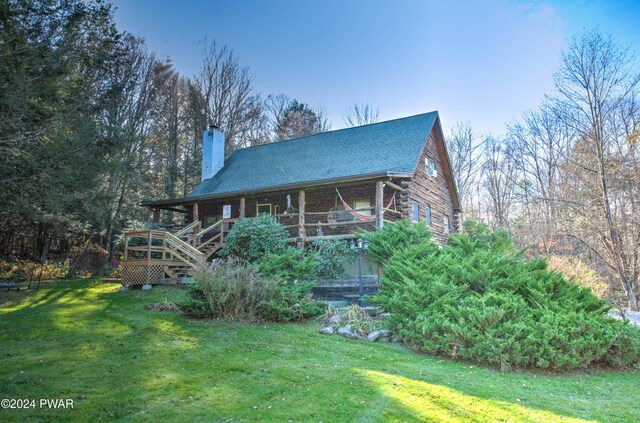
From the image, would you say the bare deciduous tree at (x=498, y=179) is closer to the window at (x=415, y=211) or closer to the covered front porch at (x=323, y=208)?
the window at (x=415, y=211)

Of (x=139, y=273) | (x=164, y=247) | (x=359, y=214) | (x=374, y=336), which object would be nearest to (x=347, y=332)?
(x=374, y=336)

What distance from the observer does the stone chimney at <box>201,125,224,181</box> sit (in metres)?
20.5

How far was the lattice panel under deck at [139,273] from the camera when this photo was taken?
12.3 metres

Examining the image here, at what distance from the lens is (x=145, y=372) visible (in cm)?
475

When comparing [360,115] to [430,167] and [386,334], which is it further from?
[386,334]

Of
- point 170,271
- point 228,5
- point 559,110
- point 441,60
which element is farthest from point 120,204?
point 559,110

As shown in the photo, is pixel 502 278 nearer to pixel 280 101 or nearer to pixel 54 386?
pixel 54 386

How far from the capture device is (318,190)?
1642cm

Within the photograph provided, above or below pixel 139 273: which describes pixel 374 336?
below

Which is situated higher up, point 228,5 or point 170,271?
point 228,5

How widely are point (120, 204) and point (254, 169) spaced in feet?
28.6

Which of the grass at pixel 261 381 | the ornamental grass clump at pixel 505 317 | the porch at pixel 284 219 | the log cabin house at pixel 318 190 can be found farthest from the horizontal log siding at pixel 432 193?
the grass at pixel 261 381

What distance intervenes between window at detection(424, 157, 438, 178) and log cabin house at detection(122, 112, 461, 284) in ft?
0.15

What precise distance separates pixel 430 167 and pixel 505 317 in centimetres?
1197
